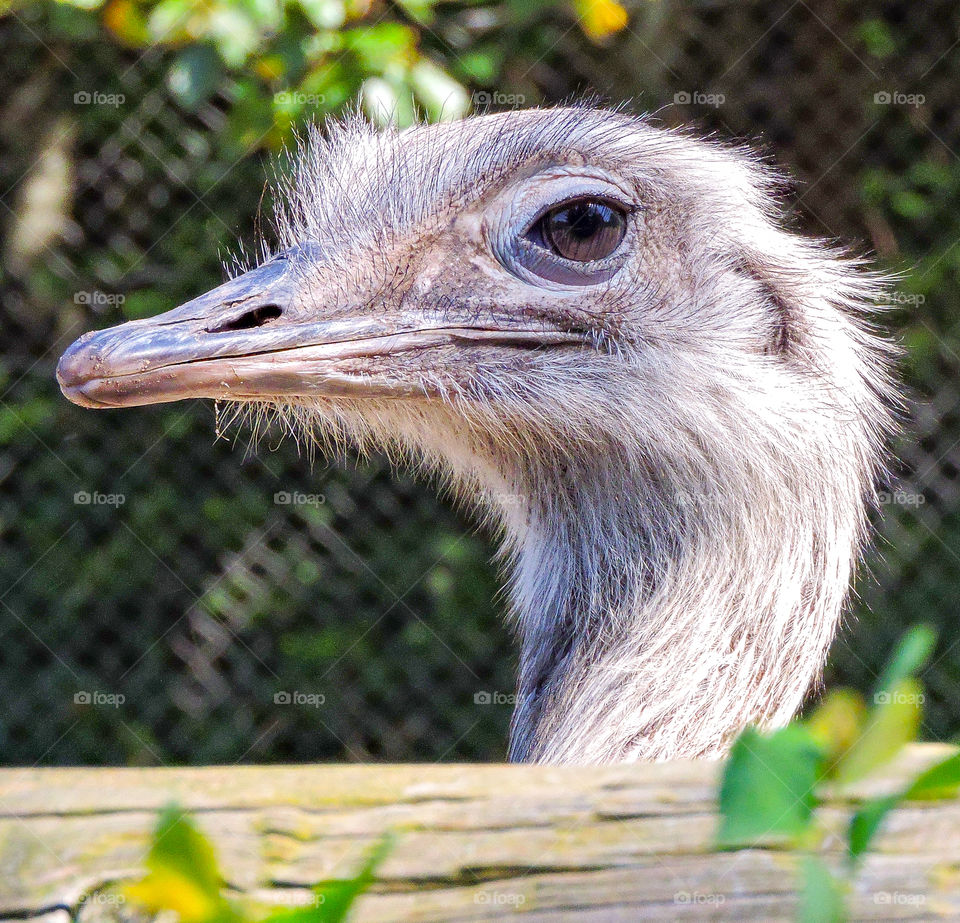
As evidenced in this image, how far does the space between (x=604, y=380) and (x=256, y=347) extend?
0.43m

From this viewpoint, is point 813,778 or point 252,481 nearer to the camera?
point 813,778

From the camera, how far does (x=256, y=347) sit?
1.58m

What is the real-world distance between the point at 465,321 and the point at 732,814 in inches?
55.5

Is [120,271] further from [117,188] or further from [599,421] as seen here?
[599,421]

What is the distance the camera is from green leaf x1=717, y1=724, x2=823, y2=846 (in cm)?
35

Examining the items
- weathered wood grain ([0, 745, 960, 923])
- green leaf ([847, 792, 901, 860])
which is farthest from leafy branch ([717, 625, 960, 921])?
weathered wood grain ([0, 745, 960, 923])

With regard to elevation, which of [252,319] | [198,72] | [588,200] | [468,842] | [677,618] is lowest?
[468,842]

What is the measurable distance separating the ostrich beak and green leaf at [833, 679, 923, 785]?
1.22m

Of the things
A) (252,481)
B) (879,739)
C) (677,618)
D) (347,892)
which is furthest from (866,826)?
(252,481)

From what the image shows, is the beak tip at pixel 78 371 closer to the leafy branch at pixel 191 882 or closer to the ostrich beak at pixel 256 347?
the ostrich beak at pixel 256 347

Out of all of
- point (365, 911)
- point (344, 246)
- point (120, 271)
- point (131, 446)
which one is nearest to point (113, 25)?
point (120, 271)

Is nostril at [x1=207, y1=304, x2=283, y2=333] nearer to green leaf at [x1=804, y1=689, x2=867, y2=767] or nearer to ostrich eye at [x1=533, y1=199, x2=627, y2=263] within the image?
ostrich eye at [x1=533, y1=199, x2=627, y2=263]

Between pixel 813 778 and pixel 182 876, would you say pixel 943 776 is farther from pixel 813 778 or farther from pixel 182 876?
pixel 182 876

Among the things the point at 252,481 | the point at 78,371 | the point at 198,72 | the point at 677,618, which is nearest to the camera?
the point at 78,371
